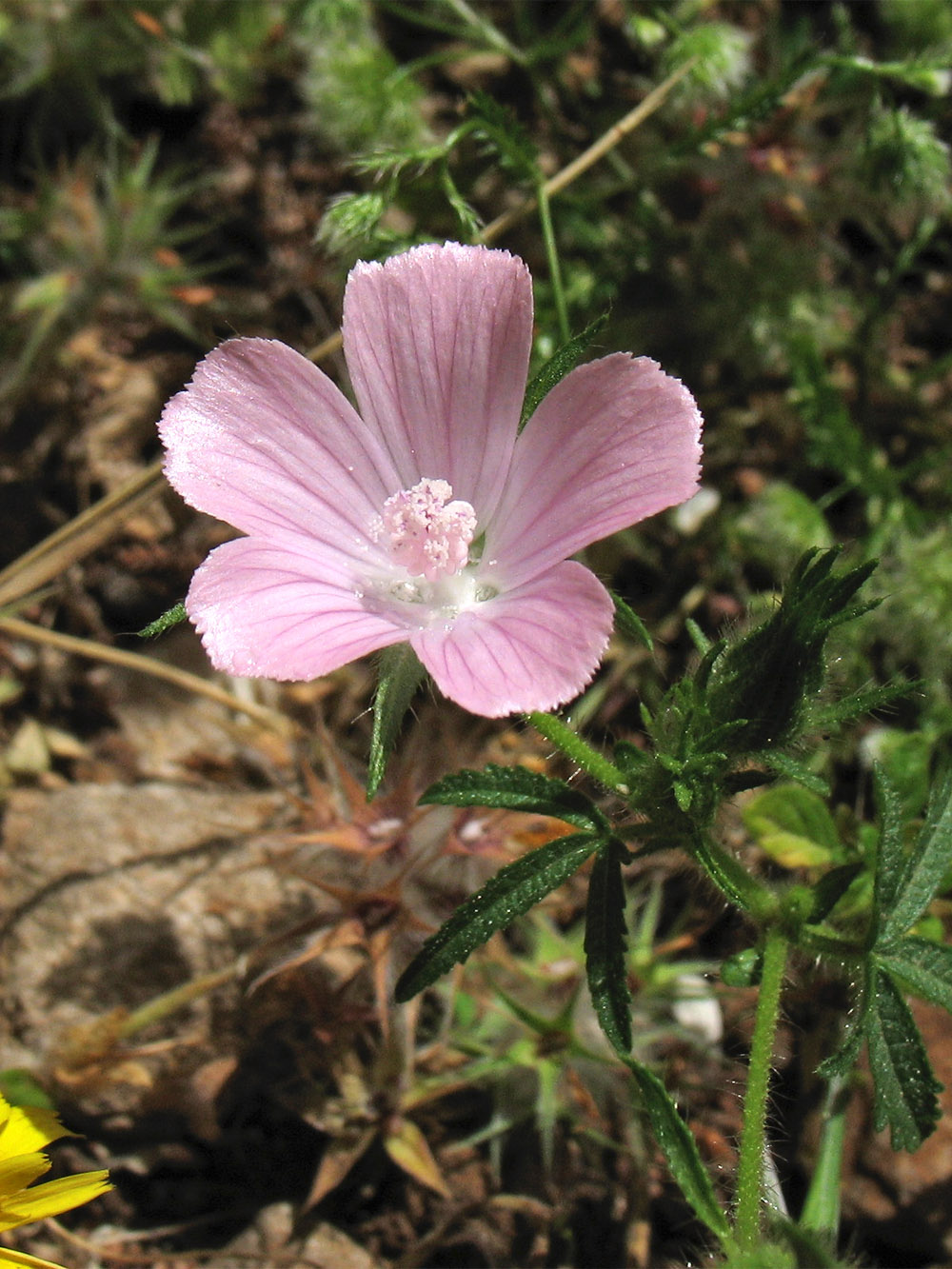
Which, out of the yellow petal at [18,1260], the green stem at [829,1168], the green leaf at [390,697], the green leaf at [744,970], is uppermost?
the green leaf at [390,697]

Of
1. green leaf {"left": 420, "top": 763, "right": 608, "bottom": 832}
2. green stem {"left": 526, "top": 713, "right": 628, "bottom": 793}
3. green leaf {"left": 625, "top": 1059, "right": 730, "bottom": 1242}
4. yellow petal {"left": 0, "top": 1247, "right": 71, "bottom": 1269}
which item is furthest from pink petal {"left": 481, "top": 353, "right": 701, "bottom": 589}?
yellow petal {"left": 0, "top": 1247, "right": 71, "bottom": 1269}

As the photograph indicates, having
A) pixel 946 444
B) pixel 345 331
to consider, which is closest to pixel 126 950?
pixel 345 331

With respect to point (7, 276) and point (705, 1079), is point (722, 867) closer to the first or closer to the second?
point (705, 1079)

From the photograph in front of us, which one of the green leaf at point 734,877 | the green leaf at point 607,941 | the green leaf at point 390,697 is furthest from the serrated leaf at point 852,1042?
the green leaf at point 390,697

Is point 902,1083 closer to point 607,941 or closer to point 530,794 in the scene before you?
point 607,941

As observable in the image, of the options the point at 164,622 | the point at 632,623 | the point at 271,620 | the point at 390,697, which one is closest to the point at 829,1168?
the point at 632,623

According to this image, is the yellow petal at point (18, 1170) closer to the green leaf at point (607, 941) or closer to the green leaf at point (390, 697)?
the green leaf at point (390, 697)
